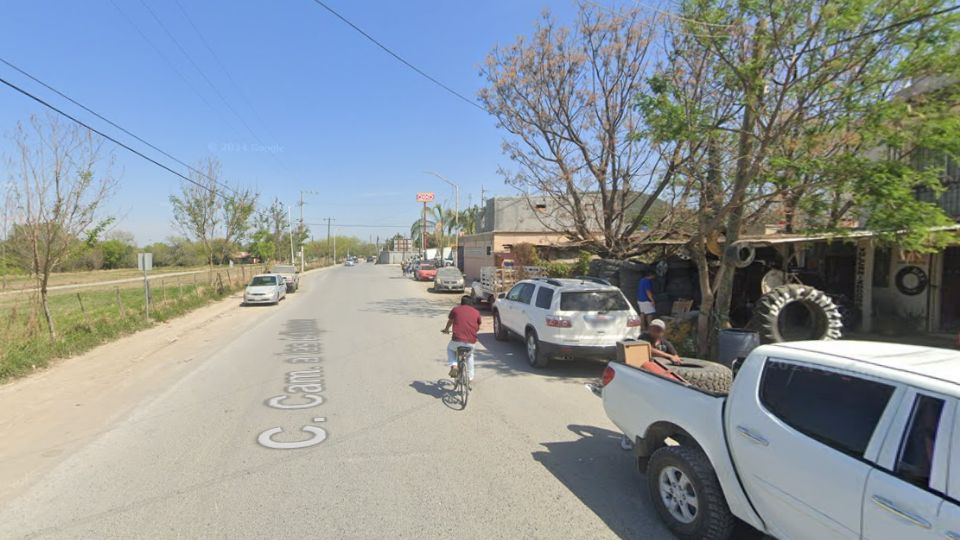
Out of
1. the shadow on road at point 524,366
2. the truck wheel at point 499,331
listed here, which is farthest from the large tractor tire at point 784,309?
the truck wheel at point 499,331

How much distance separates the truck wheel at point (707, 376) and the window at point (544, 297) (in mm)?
3801

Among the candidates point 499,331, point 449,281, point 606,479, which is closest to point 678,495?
point 606,479

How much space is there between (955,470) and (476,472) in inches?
134

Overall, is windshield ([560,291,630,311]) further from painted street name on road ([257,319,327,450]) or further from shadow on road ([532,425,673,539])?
painted street name on road ([257,319,327,450])

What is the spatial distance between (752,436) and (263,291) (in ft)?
75.0

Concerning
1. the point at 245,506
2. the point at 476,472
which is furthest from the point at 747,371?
the point at 245,506

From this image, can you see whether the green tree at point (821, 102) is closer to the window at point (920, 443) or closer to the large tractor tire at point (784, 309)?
the large tractor tire at point (784, 309)

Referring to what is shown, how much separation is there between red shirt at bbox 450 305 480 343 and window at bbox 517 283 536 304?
2858 millimetres

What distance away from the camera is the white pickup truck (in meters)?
2.28

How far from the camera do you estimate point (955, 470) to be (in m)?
2.17

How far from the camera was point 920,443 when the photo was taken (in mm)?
2342

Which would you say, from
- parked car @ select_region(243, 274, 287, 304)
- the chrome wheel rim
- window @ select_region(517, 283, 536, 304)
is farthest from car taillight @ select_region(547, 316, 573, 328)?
parked car @ select_region(243, 274, 287, 304)

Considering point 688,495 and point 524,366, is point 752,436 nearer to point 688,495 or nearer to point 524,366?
point 688,495

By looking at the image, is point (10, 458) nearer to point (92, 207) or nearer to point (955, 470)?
point (955, 470)
